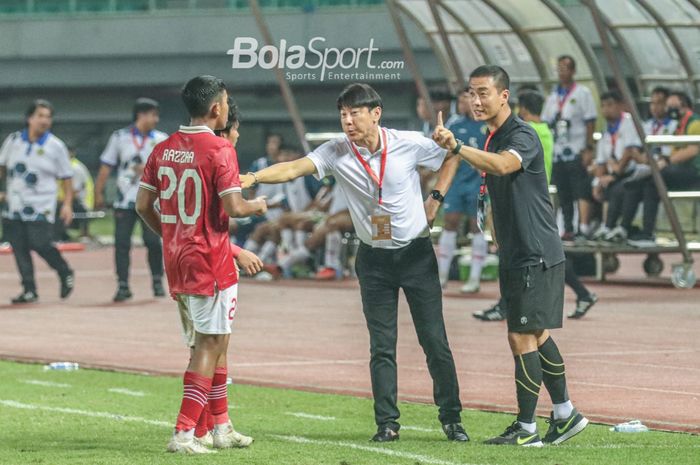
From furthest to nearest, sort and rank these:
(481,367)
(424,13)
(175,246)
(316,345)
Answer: (424,13), (316,345), (481,367), (175,246)

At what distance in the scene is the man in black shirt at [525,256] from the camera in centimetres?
843

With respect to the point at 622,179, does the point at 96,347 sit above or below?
below

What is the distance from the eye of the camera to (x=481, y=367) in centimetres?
1218

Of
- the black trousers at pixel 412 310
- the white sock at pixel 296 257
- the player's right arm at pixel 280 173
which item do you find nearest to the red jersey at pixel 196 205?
the player's right arm at pixel 280 173

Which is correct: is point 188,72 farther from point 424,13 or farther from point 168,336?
point 168,336

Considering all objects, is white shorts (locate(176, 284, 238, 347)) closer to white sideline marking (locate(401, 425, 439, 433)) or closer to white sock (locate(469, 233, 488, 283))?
white sideline marking (locate(401, 425, 439, 433))

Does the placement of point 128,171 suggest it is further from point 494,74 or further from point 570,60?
point 494,74

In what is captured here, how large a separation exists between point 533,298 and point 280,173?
1.51 metres

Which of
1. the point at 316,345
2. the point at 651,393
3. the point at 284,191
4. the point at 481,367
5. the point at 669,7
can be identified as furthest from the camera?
the point at 284,191

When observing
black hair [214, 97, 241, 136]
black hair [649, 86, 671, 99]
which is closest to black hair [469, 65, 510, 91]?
black hair [214, 97, 241, 136]

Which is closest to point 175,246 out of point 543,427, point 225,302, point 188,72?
point 225,302

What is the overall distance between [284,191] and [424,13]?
3.97 m

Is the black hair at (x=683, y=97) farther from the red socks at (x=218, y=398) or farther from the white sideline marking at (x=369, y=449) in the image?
the red socks at (x=218, y=398)

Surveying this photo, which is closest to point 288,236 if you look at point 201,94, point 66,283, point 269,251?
point 269,251
